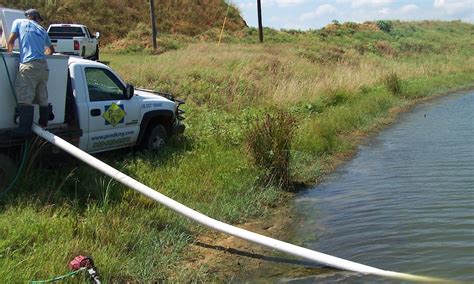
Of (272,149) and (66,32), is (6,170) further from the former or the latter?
(66,32)

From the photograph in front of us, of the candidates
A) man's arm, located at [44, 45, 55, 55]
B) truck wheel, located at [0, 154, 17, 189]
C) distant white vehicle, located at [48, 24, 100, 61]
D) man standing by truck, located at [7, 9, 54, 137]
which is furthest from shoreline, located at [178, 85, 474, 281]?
distant white vehicle, located at [48, 24, 100, 61]

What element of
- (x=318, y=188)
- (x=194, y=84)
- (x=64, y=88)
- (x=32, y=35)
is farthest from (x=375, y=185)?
(x=194, y=84)

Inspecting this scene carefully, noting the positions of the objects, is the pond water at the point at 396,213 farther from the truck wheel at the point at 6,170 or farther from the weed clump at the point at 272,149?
the truck wheel at the point at 6,170

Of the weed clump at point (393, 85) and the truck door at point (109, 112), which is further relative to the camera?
the weed clump at point (393, 85)

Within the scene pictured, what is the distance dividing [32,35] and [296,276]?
4693 millimetres

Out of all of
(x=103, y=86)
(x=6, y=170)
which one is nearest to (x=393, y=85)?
(x=103, y=86)

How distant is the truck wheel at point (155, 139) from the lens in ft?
32.1

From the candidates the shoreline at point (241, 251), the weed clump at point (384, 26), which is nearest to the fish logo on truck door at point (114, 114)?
the shoreline at point (241, 251)

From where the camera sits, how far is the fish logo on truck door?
865 centimetres

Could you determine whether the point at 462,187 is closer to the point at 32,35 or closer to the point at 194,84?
the point at 32,35

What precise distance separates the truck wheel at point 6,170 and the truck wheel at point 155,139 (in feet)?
10.1

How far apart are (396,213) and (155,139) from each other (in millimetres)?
4523

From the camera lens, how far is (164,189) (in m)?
7.66

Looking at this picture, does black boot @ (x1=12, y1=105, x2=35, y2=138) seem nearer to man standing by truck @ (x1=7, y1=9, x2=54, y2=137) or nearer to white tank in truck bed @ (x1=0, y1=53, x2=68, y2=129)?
man standing by truck @ (x1=7, y1=9, x2=54, y2=137)
